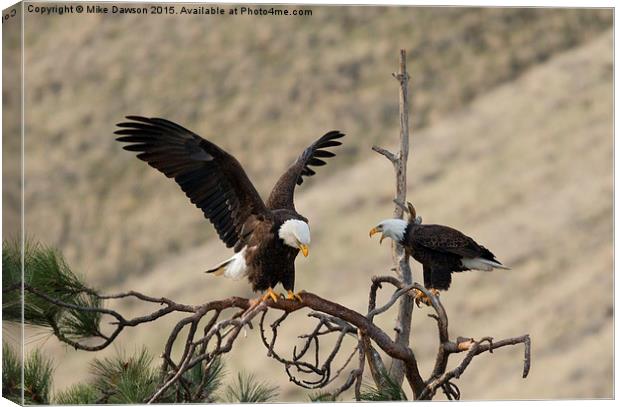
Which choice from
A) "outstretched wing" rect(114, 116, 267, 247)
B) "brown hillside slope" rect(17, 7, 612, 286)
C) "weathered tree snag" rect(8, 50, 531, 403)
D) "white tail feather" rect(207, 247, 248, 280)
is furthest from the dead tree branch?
"brown hillside slope" rect(17, 7, 612, 286)

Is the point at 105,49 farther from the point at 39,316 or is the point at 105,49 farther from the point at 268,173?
the point at 39,316

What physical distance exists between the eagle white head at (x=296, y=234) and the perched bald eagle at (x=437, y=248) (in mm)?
732

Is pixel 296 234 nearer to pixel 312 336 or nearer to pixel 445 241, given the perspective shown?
pixel 312 336

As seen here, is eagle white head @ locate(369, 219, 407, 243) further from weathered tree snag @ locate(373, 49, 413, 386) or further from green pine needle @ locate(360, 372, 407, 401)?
green pine needle @ locate(360, 372, 407, 401)

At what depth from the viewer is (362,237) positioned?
13.3m

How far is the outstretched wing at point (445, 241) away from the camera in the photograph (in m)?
6.16

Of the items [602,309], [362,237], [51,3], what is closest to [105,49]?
[362,237]

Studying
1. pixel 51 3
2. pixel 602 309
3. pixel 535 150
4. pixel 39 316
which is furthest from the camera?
pixel 535 150

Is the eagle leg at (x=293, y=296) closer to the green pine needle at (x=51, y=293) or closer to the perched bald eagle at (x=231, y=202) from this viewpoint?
the perched bald eagle at (x=231, y=202)

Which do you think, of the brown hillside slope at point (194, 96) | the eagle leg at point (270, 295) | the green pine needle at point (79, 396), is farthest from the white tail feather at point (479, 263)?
the brown hillside slope at point (194, 96)

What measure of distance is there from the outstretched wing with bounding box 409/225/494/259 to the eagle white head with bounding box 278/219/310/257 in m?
0.84

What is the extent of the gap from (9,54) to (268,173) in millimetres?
9290

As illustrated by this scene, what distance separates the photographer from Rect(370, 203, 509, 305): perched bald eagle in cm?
617

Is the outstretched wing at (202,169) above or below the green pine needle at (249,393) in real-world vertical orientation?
above
